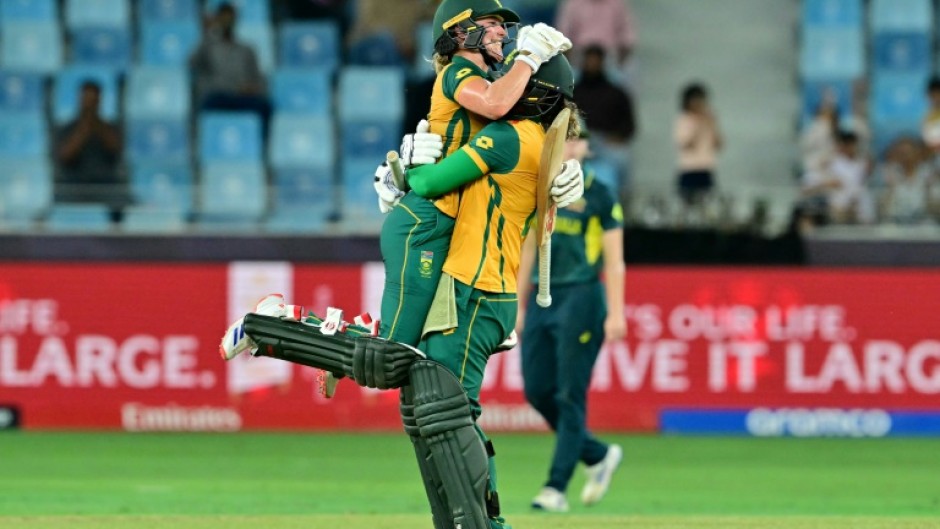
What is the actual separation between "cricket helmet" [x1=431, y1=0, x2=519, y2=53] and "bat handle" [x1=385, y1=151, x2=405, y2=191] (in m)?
0.46

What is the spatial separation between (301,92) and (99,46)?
6.86ft

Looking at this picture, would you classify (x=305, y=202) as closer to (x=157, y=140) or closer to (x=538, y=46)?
(x=157, y=140)

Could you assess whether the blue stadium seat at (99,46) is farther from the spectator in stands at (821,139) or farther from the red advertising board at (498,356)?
the spectator in stands at (821,139)

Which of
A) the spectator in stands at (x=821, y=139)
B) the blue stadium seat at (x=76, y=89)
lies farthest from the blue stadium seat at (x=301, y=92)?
the spectator in stands at (x=821, y=139)

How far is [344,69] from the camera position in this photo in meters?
16.3

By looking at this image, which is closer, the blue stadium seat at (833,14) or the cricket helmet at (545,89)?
the cricket helmet at (545,89)

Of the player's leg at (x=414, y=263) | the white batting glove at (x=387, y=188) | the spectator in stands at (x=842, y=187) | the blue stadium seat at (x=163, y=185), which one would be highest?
the white batting glove at (x=387, y=188)

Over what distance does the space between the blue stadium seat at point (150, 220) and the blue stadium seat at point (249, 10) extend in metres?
3.16

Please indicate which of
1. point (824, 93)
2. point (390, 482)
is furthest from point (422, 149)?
point (824, 93)

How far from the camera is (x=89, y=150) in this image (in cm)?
1506

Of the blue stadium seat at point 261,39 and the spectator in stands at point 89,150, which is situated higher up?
the blue stadium seat at point 261,39

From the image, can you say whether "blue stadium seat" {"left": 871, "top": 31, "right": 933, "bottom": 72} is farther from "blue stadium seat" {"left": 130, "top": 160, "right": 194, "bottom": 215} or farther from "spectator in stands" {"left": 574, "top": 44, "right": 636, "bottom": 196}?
"blue stadium seat" {"left": 130, "top": 160, "right": 194, "bottom": 215}

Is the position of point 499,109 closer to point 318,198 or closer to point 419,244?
point 419,244

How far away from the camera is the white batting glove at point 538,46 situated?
620 cm
